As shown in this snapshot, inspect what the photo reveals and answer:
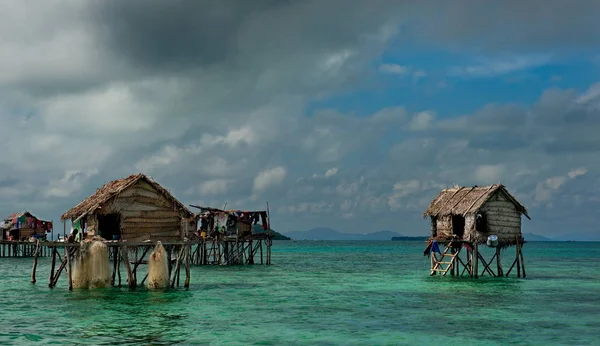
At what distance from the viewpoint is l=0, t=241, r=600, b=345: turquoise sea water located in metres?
21.7

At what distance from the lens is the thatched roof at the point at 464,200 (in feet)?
135

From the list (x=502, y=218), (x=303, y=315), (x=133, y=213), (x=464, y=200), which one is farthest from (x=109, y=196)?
(x=502, y=218)

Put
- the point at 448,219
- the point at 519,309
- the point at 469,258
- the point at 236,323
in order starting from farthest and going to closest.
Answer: the point at 469,258, the point at 448,219, the point at 519,309, the point at 236,323

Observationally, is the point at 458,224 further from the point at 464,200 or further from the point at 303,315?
the point at 303,315

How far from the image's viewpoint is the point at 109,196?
3161 cm

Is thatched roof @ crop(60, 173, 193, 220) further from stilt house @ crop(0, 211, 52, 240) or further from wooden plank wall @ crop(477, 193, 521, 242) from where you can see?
stilt house @ crop(0, 211, 52, 240)

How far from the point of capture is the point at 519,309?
29.1m

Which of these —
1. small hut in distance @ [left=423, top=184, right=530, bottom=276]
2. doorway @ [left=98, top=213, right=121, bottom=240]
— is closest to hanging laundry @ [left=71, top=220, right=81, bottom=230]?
doorway @ [left=98, top=213, right=121, bottom=240]

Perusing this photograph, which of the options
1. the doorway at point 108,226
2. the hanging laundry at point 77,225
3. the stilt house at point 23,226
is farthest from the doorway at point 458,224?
the stilt house at point 23,226

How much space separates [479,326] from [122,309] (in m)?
13.8

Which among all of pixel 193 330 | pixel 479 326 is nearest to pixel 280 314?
pixel 193 330

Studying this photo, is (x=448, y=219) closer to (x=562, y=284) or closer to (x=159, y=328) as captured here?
(x=562, y=284)

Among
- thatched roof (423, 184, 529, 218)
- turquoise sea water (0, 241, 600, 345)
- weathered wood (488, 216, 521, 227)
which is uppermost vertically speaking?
thatched roof (423, 184, 529, 218)

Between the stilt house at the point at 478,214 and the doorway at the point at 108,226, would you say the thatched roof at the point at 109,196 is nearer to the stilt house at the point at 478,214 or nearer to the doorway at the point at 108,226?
the doorway at the point at 108,226
